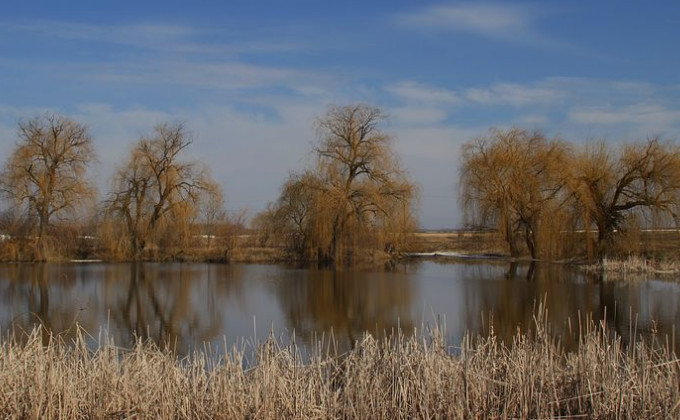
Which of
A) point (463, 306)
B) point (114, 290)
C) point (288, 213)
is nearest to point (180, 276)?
point (114, 290)

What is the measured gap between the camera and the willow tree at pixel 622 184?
22188 mm

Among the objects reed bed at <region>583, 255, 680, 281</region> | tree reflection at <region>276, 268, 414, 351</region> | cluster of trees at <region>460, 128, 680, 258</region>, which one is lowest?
tree reflection at <region>276, 268, 414, 351</region>

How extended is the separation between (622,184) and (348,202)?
33.6 ft

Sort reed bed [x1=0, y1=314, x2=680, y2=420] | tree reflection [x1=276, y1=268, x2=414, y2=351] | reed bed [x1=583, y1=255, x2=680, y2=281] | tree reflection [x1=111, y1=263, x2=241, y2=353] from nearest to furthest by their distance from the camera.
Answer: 1. reed bed [x1=0, y1=314, x2=680, y2=420]
2. tree reflection [x1=111, y1=263, x2=241, y2=353]
3. tree reflection [x1=276, y1=268, x2=414, y2=351]
4. reed bed [x1=583, y1=255, x2=680, y2=281]

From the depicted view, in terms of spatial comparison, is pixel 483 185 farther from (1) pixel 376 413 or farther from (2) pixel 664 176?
(1) pixel 376 413

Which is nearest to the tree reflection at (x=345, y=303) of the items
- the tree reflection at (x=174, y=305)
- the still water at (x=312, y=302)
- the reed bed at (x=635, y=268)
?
the still water at (x=312, y=302)

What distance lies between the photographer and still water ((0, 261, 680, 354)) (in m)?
10.5

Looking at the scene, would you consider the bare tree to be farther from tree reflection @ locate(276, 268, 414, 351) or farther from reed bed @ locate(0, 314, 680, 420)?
reed bed @ locate(0, 314, 680, 420)

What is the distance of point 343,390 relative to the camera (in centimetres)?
529

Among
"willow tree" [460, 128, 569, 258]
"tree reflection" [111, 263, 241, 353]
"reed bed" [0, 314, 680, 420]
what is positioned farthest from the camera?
"willow tree" [460, 128, 569, 258]

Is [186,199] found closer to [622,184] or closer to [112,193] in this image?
[112,193]

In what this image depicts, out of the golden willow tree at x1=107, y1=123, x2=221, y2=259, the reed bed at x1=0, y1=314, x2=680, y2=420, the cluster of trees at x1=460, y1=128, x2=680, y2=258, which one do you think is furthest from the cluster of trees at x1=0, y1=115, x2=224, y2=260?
the reed bed at x1=0, y1=314, x2=680, y2=420

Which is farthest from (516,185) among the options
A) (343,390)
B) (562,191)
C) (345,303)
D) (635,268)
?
(343,390)

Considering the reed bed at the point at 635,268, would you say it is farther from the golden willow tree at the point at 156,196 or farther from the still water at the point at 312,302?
the golden willow tree at the point at 156,196
